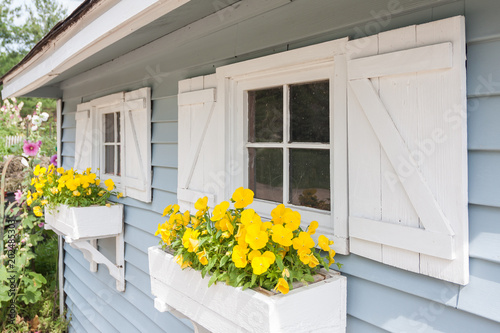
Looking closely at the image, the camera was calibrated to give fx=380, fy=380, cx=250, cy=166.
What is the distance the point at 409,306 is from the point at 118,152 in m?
2.78

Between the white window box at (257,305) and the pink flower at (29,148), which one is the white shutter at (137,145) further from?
the pink flower at (29,148)

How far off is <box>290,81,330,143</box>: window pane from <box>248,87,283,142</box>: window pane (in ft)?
0.29

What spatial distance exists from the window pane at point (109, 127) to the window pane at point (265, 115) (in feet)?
6.47

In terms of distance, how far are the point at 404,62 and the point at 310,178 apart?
62 centimetres

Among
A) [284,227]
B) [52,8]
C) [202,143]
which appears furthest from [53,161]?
[52,8]

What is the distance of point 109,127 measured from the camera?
3500 mm

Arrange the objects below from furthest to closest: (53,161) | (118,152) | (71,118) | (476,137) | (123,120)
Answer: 1. (53,161)
2. (71,118)
3. (118,152)
4. (123,120)
5. (476,137)

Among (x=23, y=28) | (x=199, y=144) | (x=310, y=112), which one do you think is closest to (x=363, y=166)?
(x=310, y=112)

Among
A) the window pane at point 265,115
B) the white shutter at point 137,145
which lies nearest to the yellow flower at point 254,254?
the window pane at point 265,115

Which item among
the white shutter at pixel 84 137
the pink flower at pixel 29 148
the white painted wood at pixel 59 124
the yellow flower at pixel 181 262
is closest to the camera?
the yellow flower at pixel 181 262

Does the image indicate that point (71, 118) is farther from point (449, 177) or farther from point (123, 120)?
point (449, 177)

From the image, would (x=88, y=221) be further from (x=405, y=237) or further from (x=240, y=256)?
(x=405, y=237)

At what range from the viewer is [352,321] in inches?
56.2

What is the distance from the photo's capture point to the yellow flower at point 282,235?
128cm
